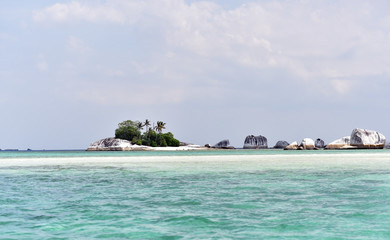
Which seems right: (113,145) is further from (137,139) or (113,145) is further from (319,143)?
(319,143)

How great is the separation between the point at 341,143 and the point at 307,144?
44.5 ft

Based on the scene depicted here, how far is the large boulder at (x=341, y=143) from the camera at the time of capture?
158 metres

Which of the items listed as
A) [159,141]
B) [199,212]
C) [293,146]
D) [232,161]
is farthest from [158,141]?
[199,212]

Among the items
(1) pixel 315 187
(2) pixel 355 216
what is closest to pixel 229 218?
(2) pixel 355 216

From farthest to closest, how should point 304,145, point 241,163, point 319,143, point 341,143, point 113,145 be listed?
1. point 319,143
2. point 304,145
3. point 341,143
4. point 113,145
5. point 241,163

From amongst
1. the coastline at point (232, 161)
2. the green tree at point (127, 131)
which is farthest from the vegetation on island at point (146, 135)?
the coastline at point (232, 161)

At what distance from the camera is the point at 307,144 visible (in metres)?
166

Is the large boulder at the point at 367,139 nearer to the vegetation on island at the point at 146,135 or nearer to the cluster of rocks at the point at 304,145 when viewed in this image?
the cluster of rocks at the point at 304,145

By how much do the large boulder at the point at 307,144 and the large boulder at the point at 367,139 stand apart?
16247mm

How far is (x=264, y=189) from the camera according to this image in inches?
679

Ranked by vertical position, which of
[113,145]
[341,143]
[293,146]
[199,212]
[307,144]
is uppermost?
[113,145]

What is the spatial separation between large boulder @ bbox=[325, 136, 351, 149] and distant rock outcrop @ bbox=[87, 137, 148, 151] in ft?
250

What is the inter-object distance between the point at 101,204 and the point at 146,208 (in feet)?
6.24

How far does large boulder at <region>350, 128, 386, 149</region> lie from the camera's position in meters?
153
